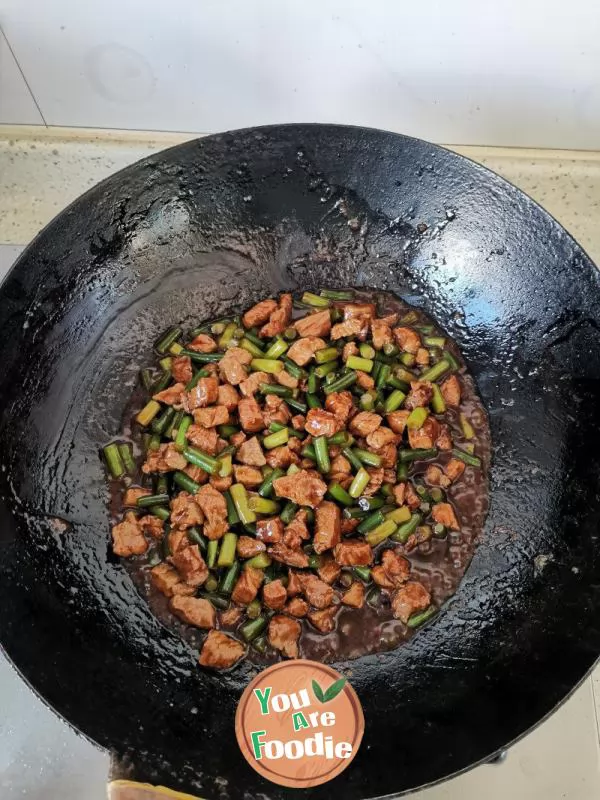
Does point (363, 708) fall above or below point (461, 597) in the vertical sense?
below

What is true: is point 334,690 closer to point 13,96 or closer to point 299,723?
point 299,723

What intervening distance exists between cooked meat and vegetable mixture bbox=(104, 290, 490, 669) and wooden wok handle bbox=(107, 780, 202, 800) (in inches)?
9.5

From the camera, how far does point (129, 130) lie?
2137mm

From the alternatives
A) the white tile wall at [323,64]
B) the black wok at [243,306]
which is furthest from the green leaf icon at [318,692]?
the white tile wall at [323,64]

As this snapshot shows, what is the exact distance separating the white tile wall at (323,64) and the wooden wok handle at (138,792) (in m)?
1.80

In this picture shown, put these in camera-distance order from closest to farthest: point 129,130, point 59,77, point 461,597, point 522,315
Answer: point 461,597
point 522,315
point 59,77
point 129,130

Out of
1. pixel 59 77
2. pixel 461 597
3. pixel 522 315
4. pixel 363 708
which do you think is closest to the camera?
pixel 363 708

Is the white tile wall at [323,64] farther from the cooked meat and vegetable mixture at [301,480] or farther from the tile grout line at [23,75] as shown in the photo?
the cooked meat and vegetable mixture at [301,480]

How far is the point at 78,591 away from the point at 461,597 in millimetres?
785

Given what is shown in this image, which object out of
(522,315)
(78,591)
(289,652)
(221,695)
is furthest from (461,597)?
(78,591)

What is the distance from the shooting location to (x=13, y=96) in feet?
6.70

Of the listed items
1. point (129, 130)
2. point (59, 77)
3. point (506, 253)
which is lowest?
point (506, 253)

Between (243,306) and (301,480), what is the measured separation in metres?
0.50

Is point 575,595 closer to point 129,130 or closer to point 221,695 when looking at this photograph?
point 221,695
